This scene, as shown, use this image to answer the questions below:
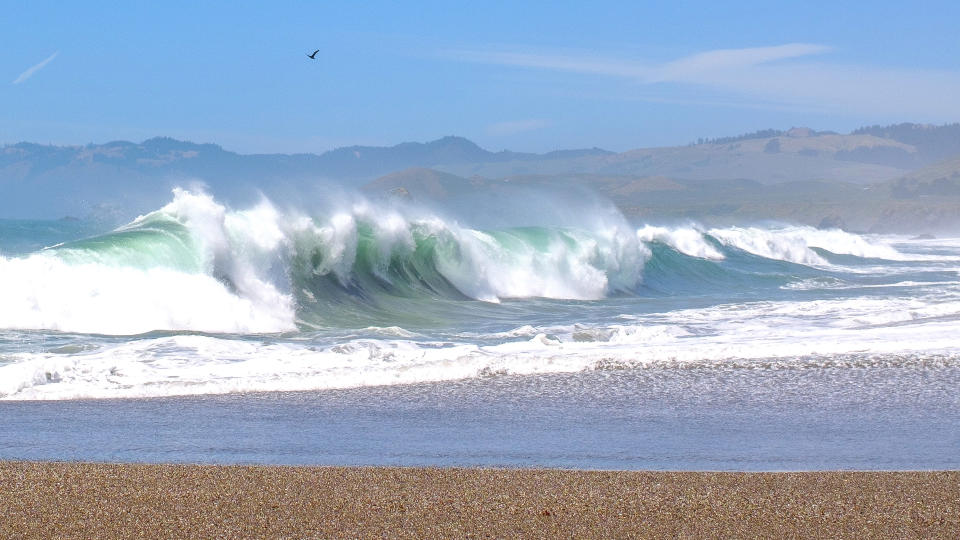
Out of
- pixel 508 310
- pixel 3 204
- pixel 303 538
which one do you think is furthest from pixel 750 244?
pixel 3 204

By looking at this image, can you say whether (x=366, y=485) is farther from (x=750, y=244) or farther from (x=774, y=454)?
(x=750, y=244)

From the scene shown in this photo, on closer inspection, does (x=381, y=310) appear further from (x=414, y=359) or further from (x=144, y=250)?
(x=414, y=359)

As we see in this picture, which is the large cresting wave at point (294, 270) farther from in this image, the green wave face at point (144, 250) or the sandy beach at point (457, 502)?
the sandy beach at point (457, 502)

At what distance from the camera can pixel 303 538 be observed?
458cm

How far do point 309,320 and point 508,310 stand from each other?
160 inches

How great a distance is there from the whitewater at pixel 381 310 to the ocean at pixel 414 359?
0.16 feet

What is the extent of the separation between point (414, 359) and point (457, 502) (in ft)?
16.8

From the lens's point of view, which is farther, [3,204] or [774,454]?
[3,204]

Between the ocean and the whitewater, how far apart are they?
5cm

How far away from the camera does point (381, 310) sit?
1709 cm

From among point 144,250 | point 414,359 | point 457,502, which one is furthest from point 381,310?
point 457,502

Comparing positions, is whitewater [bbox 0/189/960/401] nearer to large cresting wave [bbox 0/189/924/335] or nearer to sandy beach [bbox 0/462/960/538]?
large cresting wave [bbox 0/189/924/335]

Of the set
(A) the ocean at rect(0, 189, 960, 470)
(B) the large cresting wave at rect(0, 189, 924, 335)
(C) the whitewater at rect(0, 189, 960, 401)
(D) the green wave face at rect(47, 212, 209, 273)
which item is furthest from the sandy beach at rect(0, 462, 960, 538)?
(D) the green wave face at rect(47, 212, 209, 273)

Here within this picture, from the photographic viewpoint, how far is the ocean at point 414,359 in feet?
22.2
